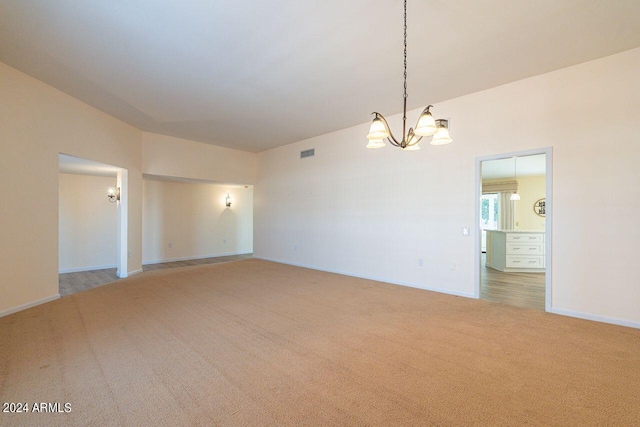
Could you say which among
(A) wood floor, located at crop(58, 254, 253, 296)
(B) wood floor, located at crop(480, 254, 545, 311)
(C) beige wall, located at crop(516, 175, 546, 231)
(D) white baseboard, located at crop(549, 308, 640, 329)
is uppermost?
(C) beige wall, located at crop(516, 175, 546, 231)

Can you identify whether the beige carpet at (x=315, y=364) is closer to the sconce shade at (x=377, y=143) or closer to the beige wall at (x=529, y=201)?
the sconce shade at (x=377, y=143)

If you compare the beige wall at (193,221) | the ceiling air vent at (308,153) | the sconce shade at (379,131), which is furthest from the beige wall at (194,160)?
the sconce shade at (379,131)

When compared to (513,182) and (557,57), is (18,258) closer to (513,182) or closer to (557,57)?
(557,57)

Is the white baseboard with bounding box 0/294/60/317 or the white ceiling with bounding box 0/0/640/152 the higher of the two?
the white ceiling with bounding box 0/0/640/152

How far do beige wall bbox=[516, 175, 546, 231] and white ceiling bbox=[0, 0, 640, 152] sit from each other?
7.19 m

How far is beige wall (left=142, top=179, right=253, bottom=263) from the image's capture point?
26.8 feet

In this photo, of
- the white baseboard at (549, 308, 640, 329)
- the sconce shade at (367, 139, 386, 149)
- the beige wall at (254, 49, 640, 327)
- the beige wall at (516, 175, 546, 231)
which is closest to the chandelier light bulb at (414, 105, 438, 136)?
the sconce shade at (367, 139, 386, 149)

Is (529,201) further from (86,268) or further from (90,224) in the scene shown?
(86,268)

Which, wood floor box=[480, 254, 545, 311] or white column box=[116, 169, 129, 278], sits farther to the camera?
white column box=[116, 169, 129, 278]

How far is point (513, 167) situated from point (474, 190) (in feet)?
15.0

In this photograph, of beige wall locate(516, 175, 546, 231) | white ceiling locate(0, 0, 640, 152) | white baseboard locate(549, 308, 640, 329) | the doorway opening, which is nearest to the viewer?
white ceiling locate(0, 0, 640, 152)

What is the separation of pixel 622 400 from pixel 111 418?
3517 mm

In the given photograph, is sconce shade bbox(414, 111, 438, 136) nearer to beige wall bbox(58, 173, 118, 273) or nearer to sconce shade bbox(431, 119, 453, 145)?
sconce shade bbox(431, 119, 453, 145)

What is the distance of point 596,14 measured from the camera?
8.78 feet
